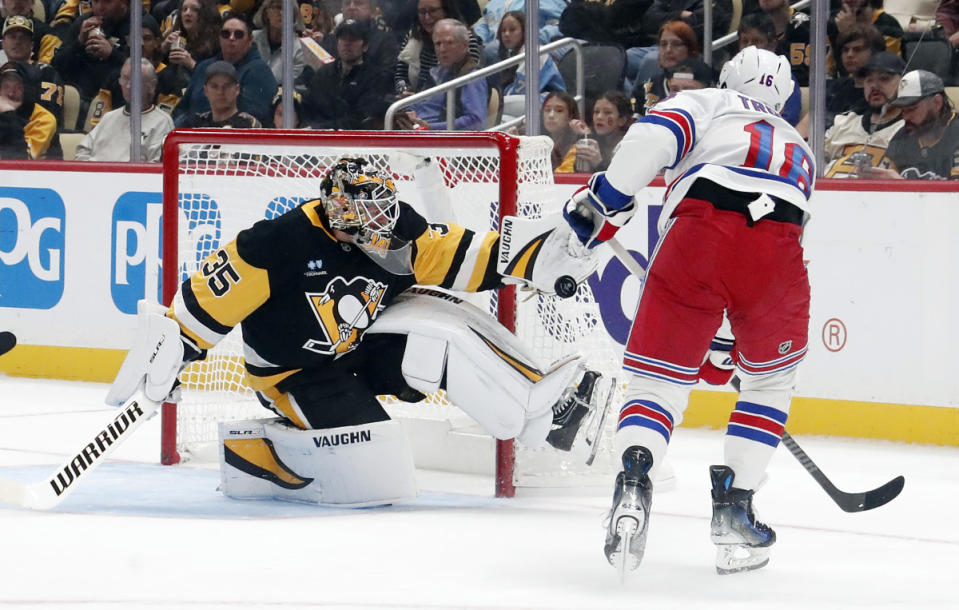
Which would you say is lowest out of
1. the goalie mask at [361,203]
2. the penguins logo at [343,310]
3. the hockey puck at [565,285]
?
the penguins logo at [343,310]

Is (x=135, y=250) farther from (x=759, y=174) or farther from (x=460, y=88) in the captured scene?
(x=759, y=174)

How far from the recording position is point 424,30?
5027 mm

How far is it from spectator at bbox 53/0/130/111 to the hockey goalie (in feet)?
8.51

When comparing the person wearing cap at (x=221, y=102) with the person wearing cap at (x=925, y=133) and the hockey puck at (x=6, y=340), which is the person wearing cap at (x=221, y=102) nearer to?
the hockey puck at (x=6, y=340)

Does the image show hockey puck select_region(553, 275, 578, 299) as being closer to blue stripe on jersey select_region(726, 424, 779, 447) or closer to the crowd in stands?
blue stripe on jersey select_region(726, 424, 779, 447)

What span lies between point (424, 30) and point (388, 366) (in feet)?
6.26

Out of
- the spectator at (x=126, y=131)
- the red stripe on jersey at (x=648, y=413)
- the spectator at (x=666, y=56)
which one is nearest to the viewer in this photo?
the red stripe on jersey at (x=648, y=413)

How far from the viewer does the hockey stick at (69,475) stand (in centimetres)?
326

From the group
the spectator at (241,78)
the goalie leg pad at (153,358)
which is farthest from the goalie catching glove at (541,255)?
the spectator at (241,78)

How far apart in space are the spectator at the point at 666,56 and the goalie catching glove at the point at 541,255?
1422 millimetres

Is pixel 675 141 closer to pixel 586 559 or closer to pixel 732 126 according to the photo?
pixel 732 126

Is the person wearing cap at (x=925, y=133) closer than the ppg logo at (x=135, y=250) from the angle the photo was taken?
Yes

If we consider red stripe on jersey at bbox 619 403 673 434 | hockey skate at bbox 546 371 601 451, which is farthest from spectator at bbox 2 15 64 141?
red stripe on jersey at bbox 619 403 673 434

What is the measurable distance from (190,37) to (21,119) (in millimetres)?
843
